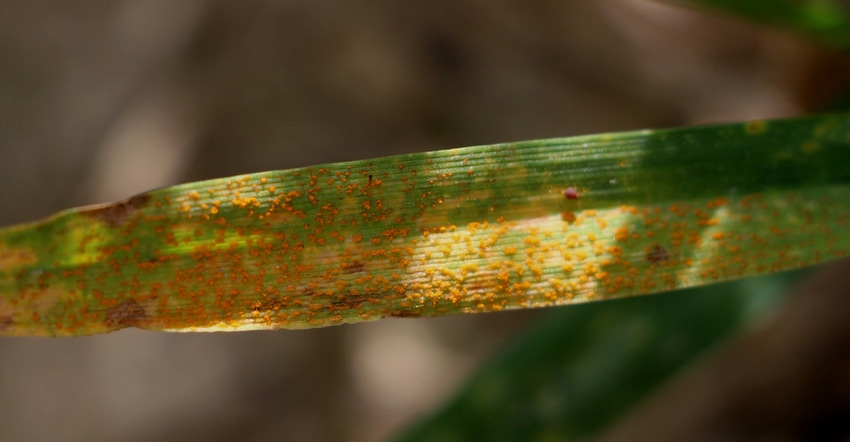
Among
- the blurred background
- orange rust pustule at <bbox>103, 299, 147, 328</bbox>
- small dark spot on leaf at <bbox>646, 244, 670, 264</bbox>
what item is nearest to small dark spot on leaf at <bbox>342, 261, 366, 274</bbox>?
orange rust pustule at <bbox>103, 299, 147, 328</bbox>

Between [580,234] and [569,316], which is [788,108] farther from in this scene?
[580,234]

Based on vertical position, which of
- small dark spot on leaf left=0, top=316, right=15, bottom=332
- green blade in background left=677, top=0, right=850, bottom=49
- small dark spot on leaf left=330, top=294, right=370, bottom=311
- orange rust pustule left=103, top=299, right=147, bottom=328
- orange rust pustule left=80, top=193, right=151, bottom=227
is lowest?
small dark spot on leaf left=330, top=294, right=370, bottom=311

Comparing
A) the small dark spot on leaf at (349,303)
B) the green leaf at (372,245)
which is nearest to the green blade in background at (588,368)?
the green leaf at (372,245)

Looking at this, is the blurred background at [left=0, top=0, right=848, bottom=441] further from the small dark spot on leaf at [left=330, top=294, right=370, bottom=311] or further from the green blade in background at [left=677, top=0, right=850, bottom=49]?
the small dark spot on leaf at [left=330, top=294, right=370, bottom=311]

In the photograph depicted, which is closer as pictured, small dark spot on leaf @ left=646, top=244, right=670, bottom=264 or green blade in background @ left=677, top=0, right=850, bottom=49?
small dark spot on leaf @ left=646, top=244, right=670, bottom=264

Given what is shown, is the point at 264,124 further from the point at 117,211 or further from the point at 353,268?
the point at 353,268

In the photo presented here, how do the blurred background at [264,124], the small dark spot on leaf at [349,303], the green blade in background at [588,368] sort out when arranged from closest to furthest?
the small dark spot on leaf at [349,303] → the green blade in background at [588,368] → the blurred background at [264,124]

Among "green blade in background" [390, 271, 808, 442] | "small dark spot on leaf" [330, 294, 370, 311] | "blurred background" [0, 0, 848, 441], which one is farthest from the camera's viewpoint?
"blurred background" [0, 0, 848, 441]

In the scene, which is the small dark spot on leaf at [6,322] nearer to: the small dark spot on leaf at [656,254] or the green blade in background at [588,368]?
the green blade in background at [588,368]
